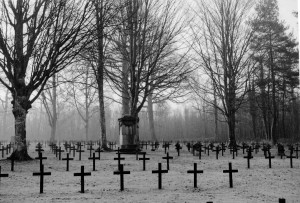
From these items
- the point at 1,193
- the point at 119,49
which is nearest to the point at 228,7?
the point at 119,49

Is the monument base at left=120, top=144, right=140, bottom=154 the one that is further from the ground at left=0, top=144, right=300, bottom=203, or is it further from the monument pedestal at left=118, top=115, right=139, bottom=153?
the ground at left=0, top=144, right=300, bottom=203

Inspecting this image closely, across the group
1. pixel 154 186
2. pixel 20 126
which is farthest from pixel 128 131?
pixel 154 186

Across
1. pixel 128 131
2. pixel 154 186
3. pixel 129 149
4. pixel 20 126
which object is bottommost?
pixel 154 186

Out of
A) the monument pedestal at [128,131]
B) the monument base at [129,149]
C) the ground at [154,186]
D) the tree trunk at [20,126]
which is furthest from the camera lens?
the monument pedestal at [128,131]

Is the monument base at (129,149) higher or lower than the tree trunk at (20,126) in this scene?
lower

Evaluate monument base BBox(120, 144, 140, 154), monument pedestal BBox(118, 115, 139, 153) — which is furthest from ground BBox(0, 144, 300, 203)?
monument pedestal BBox(118, 115, 139, 153)

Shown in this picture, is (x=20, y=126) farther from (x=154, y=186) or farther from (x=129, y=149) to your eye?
(x=154, y=186)

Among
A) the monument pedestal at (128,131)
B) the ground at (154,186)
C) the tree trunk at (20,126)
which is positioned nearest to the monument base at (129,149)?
the monument pedestal at (128,131)

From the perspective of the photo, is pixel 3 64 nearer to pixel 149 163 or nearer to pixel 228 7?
pixel 149 163

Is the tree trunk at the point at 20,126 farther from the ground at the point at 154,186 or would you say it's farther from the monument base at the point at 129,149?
the monument base at the point at 129,149

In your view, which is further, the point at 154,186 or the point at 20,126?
the point at 20,126

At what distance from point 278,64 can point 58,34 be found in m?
20.4

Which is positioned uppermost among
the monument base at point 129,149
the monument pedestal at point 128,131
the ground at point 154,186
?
the monument pedestal at point 128,131

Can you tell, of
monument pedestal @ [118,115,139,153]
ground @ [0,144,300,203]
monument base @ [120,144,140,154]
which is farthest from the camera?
monument pedestal @ [118,115,139,153]
